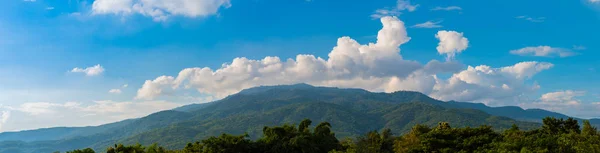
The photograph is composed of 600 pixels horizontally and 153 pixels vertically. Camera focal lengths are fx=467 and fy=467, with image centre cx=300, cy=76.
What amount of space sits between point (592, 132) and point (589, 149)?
787 inches

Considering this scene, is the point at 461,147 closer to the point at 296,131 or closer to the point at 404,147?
the point at 404,147

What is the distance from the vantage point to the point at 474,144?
4972 centimetres

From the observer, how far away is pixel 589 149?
38.3 m

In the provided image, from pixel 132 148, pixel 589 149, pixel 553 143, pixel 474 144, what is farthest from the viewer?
pixel 474 144

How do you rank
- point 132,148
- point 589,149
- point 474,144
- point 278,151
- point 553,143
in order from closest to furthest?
point 589,149
point 553,143
point 132,148
point 474,144
point 278,151

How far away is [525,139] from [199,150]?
107 feet

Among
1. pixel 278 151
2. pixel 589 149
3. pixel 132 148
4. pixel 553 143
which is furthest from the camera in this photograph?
pixel 278 151

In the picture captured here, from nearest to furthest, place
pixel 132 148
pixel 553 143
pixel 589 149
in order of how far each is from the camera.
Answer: pixel 589 149, pixel 553 143, pixel 132 148

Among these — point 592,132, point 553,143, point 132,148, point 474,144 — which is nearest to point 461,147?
point 474,144

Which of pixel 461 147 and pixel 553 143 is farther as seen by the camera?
pixel 461 147

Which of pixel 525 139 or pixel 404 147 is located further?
pixel 404 147

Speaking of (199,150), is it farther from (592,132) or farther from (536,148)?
(592,132)

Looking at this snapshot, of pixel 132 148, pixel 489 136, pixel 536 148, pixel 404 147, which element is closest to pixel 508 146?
pixel 536 148

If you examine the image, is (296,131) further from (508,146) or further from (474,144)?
(508,146)
